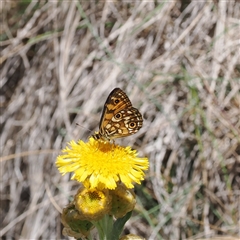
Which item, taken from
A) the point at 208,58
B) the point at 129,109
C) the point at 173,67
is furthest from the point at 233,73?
the point at 129,109

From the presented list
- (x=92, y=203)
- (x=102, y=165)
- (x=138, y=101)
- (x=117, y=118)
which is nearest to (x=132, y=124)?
(x=117, y=118)

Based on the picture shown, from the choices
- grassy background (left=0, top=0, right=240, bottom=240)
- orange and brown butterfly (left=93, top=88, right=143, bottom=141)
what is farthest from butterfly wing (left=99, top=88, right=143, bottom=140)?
grassy background (left=0, top=0, right=240, bottom=240)

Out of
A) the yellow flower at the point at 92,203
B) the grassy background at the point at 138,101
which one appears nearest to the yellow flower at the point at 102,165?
the yellow flower at the point at 92,203

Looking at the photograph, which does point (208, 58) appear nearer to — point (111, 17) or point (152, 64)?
point (152, 64)

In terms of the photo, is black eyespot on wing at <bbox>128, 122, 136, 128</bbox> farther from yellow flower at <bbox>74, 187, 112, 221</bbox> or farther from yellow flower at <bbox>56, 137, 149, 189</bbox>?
yellow flower at <bbox>74, 187, 112, 221</bbox>

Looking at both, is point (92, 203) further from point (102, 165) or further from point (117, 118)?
point (117, 118)
